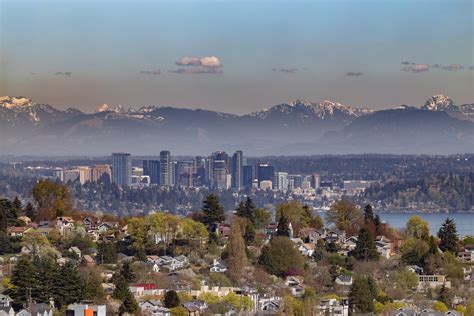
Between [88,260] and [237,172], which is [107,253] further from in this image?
[237,172]

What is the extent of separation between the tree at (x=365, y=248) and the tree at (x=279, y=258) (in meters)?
1.39

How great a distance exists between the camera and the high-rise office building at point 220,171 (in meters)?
89.8

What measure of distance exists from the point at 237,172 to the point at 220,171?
1.35 m

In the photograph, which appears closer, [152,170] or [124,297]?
[124,297]

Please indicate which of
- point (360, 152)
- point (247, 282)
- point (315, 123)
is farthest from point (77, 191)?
point (315, 123)

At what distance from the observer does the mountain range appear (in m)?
124

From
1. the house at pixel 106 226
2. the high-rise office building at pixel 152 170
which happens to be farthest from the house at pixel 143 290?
the high-rise office building at pixel 152 170

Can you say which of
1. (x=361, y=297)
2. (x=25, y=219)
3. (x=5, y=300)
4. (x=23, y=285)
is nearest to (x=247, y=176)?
(x=25, y=219)

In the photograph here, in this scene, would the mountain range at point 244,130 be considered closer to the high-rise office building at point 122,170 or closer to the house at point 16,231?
the high-rise office building at point 122,170

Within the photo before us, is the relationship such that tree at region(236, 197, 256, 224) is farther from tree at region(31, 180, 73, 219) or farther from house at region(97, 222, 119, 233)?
tree at region(31, 180, 73, 219)

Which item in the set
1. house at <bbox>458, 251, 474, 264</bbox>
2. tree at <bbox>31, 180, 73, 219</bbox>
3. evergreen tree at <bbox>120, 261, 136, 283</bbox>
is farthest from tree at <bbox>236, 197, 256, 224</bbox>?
evergreen tree at <bbox>120, 261, 136, 283</bbox>

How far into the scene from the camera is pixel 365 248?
1020 inches

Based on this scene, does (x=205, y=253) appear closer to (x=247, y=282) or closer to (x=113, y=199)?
(x=247, y=282)

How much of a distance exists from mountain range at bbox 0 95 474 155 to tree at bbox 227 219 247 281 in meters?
90.1
